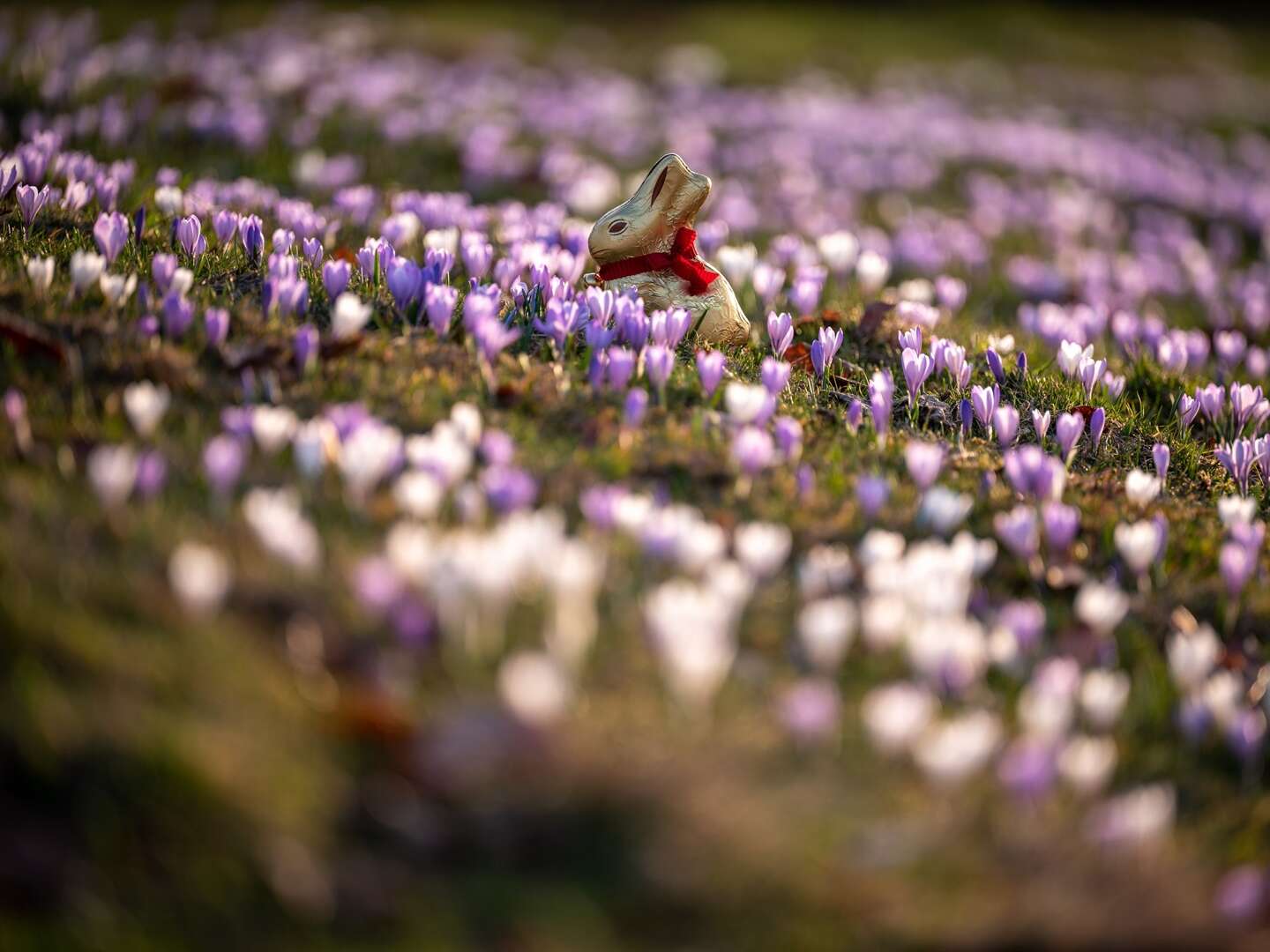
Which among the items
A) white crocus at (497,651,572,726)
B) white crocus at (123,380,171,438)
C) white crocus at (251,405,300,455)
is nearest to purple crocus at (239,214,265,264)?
white crocus at (123,380,171,438)

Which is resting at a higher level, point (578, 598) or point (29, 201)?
point (29, 201)

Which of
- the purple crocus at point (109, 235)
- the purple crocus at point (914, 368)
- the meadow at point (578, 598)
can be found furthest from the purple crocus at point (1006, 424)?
the purple crocus at point (109, 235)

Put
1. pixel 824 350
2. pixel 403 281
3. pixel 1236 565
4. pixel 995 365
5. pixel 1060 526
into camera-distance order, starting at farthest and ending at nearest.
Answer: pixel 995 365 < pixel 824 350 < pixel 403 281 < pixel 1060 526 < pixel 1236 565

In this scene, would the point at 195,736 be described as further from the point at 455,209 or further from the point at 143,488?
the point at 455,209

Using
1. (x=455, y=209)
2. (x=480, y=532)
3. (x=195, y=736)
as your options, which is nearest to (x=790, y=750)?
(x=480, y=532)

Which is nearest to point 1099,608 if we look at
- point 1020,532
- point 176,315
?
point 1020,532

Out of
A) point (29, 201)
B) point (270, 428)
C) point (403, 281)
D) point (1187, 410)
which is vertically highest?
point (29, 201)

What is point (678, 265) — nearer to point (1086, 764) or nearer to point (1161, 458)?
point (1161, 458)

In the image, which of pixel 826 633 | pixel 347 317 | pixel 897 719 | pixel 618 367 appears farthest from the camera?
pixel 618 367
